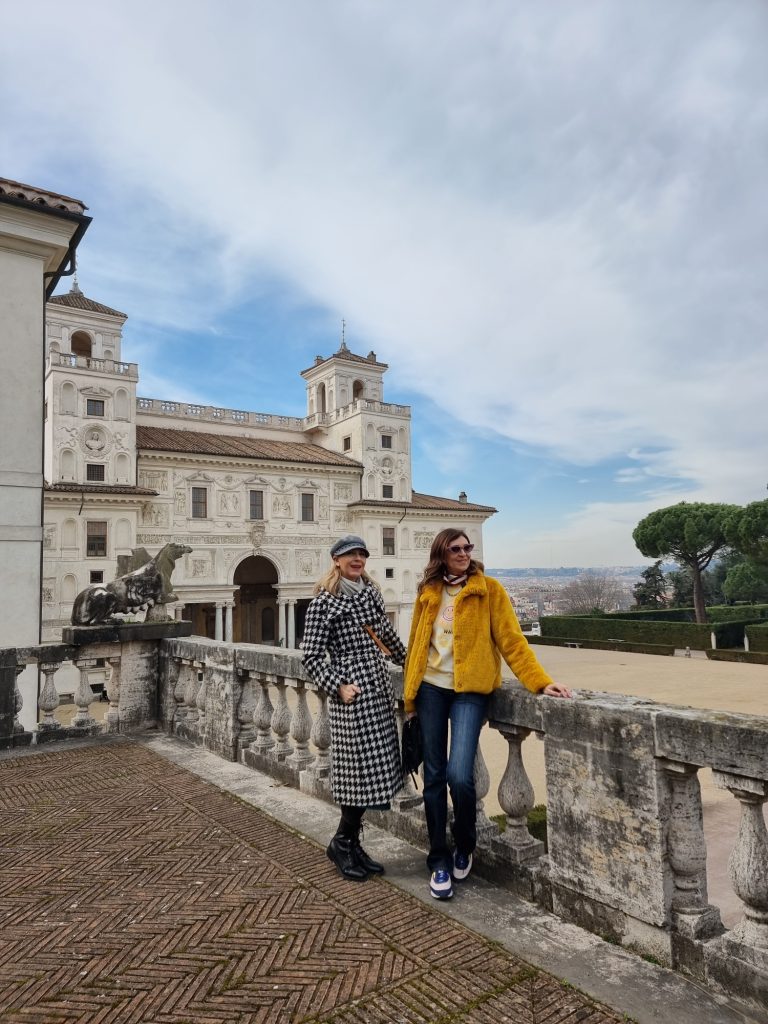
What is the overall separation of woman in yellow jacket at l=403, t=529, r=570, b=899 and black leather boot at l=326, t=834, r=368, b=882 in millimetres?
379

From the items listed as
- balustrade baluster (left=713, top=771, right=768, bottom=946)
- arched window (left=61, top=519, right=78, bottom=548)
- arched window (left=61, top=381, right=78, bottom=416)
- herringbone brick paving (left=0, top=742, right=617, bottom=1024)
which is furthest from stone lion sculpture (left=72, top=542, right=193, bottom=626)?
arched window (left=61, top=381, right=78, bottom=416)

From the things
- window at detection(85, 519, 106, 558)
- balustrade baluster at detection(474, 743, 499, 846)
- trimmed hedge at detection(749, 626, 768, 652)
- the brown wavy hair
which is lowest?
trimmed hedge at detection(749, 626, 768, 652)

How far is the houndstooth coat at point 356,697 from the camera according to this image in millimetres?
3451

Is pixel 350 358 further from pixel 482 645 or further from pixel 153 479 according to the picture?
pixel 482 645

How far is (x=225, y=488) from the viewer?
3578 centimetres

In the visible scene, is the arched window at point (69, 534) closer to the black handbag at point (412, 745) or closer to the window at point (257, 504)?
the window at point (257, 504)

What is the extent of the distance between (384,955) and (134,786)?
10.3 feet

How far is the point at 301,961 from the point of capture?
8.91 ft

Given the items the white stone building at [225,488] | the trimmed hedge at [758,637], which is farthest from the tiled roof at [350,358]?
the trimmed hedge at [758,637]

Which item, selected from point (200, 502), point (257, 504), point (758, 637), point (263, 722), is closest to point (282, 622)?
point (257, 504)

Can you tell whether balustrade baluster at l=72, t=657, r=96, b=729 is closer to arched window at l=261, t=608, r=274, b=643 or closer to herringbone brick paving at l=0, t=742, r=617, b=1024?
herringbone brick paving at l=0, t=742, r=617, b=1024

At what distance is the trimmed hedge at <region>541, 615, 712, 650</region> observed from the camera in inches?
1412

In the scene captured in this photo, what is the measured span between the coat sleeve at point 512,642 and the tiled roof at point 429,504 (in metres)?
36.2

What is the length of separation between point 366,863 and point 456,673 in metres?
1.20
